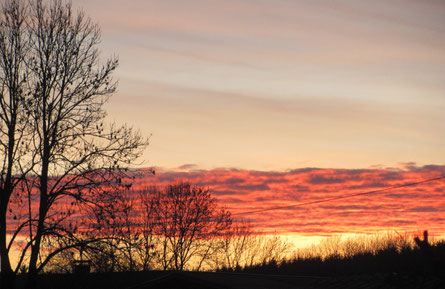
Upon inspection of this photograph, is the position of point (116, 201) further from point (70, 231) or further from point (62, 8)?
point (62, 8)

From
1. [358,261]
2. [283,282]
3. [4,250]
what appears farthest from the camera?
[358,261]

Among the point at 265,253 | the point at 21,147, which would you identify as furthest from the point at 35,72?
the point at 265,253

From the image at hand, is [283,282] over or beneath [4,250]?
beneath

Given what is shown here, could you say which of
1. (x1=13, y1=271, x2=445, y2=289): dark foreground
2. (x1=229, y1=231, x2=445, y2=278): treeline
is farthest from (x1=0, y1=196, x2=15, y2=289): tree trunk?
(x1=229, y1=231, x2=445, y2=278): treeline

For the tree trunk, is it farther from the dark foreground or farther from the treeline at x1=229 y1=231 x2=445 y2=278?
the treeline at x1=229 y1=231 x2=445 y2=278

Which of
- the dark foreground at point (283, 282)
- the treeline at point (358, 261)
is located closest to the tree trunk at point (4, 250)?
the dark foreground at point (283, 282)

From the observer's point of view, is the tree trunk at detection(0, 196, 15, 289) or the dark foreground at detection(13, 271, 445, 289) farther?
the tree trunk at detection(0, 196, 15, 289)

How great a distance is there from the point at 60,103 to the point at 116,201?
607cm

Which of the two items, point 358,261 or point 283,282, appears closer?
point 283,282

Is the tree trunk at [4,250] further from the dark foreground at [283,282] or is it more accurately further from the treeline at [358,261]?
the treeline at [358,261]

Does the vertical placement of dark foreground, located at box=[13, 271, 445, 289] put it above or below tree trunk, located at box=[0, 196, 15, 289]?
below

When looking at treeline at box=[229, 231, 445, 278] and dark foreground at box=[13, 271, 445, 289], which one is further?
treeline at box=[229, 231, 445, 278]

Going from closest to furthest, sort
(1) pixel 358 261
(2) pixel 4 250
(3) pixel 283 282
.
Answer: (3) pixel 283 282 < (2) pixel 4 250 < (1) pixel 358 261

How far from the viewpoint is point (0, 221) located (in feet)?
87.8
